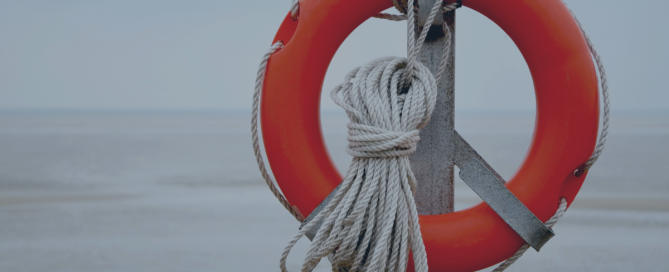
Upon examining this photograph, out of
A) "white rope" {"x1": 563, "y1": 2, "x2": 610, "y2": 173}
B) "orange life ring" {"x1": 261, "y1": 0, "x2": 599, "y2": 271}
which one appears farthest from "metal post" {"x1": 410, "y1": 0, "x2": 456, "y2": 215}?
"white rope" {"x1": 563, "y1": 2, "x2": 610, "y2": 173}

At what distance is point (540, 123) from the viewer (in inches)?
45.1

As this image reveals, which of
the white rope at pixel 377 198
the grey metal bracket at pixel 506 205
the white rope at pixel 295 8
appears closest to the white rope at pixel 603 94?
the grey metal bracket at pixel 506 205

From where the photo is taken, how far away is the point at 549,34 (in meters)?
1.11

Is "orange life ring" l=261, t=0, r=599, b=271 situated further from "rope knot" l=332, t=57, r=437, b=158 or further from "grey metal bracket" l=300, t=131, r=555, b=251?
"rope knot" l=332, t=57, r=437, b=158

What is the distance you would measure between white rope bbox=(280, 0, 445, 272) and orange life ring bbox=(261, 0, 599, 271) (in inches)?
6.4

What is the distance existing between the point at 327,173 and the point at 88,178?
5.13m

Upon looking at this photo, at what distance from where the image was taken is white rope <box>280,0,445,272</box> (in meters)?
0.92

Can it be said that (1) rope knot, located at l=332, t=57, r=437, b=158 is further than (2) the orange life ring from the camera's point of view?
No

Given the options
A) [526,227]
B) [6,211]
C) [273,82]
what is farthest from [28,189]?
[526,227]

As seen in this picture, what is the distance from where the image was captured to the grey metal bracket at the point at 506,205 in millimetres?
1085

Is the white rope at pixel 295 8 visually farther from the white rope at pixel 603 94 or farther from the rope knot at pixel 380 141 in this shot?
the white rope at pixel 603 94

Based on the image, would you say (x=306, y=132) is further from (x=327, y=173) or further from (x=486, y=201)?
(x=486, y=201)

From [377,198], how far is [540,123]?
45 cm

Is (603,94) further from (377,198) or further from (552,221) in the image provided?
(377,198)
